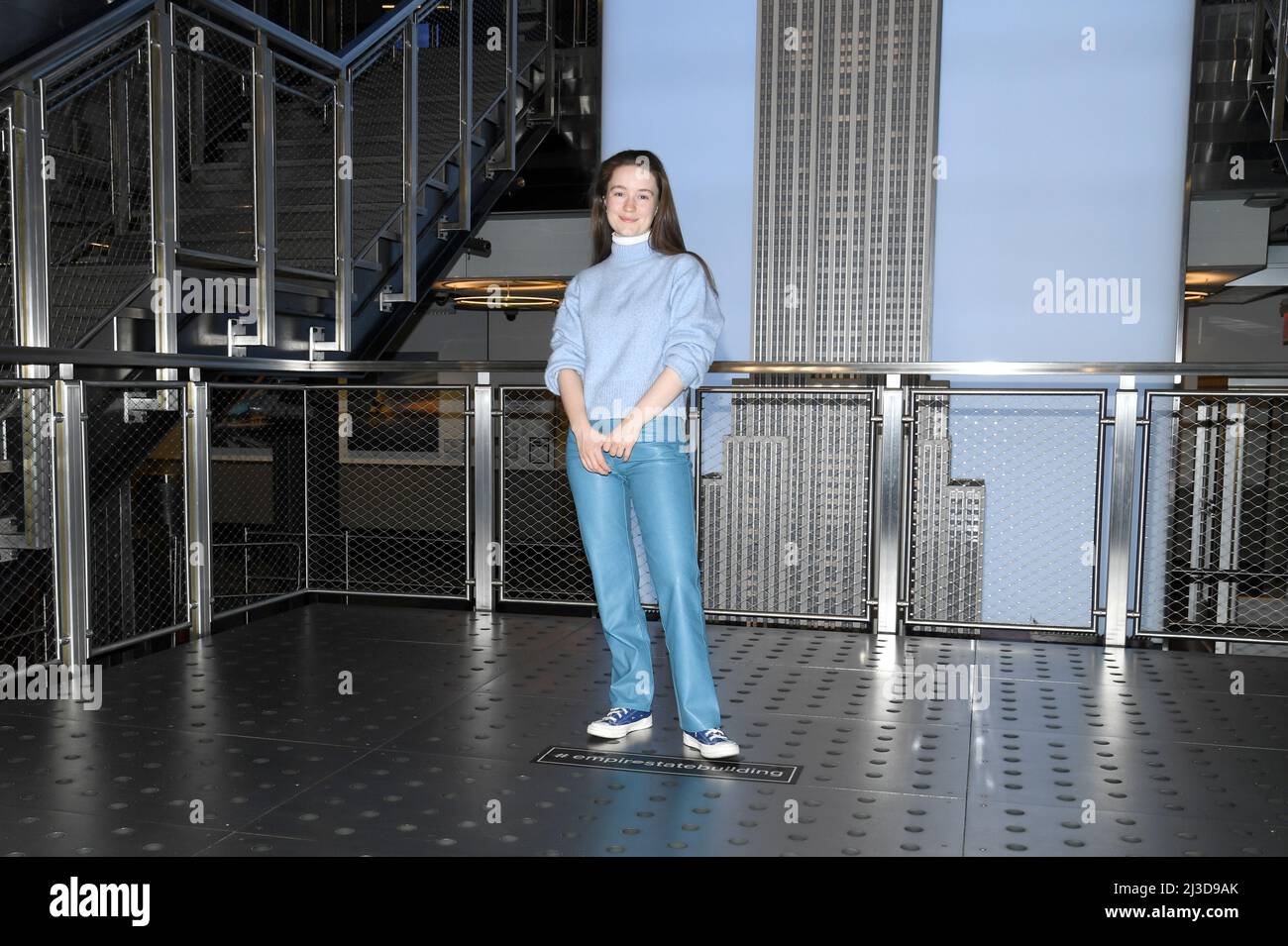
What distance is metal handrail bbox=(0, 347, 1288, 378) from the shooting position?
3.64m

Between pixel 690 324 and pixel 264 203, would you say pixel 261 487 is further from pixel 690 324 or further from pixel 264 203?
pixel 690 324

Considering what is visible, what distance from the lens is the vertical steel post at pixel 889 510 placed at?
15.0 feet

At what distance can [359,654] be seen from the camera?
4098 mm

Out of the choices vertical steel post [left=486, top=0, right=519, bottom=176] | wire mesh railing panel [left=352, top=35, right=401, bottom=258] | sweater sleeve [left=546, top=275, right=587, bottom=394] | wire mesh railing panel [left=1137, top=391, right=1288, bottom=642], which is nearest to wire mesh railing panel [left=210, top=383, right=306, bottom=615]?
wire mesh railing panel [left=352, top=35, right=401, bottom=258]

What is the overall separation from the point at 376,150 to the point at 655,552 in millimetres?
3813

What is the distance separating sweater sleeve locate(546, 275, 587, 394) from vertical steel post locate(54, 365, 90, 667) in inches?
67.3

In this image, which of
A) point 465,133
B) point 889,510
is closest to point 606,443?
point 889,510

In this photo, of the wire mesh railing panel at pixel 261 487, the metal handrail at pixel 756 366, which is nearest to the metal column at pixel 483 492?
the metal handrail at pixel 756 366

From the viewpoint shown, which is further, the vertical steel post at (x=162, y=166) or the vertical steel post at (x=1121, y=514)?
the vertical steel post at (x=1121, y=514)

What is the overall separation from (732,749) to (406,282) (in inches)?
127

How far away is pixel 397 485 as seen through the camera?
6.62 meters

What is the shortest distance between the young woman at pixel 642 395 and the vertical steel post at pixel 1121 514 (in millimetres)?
2202

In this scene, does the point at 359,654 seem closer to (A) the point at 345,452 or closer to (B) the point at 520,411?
(B) the point at 520,411

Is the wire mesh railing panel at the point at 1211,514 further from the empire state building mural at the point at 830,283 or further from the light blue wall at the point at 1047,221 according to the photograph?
the empire state building mural at the point at 830,283
